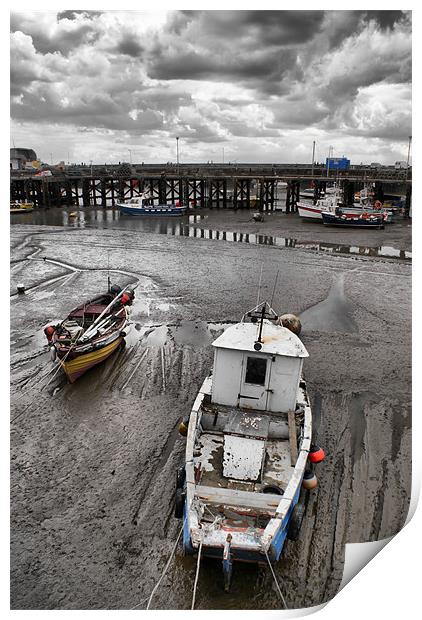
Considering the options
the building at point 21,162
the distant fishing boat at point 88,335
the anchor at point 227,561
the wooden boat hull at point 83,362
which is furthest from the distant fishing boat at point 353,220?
the building at point 21,162

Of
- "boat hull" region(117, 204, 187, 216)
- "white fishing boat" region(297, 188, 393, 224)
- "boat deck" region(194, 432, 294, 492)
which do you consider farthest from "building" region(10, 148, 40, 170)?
"boat deck" region(194, 432, 294, 492)

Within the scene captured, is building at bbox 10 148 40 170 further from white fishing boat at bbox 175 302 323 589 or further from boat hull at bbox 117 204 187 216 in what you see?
white fishing boat at bbox 175 302 323 589

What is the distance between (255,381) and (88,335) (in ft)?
17.0

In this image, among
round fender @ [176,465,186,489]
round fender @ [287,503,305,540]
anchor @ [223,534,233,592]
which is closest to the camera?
anchor @ [223,534,233,592]

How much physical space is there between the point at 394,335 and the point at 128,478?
30.3 feet

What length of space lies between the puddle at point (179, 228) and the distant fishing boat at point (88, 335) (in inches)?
624

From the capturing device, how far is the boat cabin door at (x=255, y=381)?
751 centimetres

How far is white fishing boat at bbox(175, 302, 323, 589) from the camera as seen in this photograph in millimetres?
5434

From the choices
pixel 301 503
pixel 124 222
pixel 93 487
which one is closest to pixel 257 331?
pixel 301 503

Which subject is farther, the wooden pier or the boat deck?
the wooden pier

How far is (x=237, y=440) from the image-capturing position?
23.1ft

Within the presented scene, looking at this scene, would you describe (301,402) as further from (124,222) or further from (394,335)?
(124,222)

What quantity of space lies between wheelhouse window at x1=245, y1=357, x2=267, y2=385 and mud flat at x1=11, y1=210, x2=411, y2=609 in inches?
74.8

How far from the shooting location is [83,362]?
34.4ft
